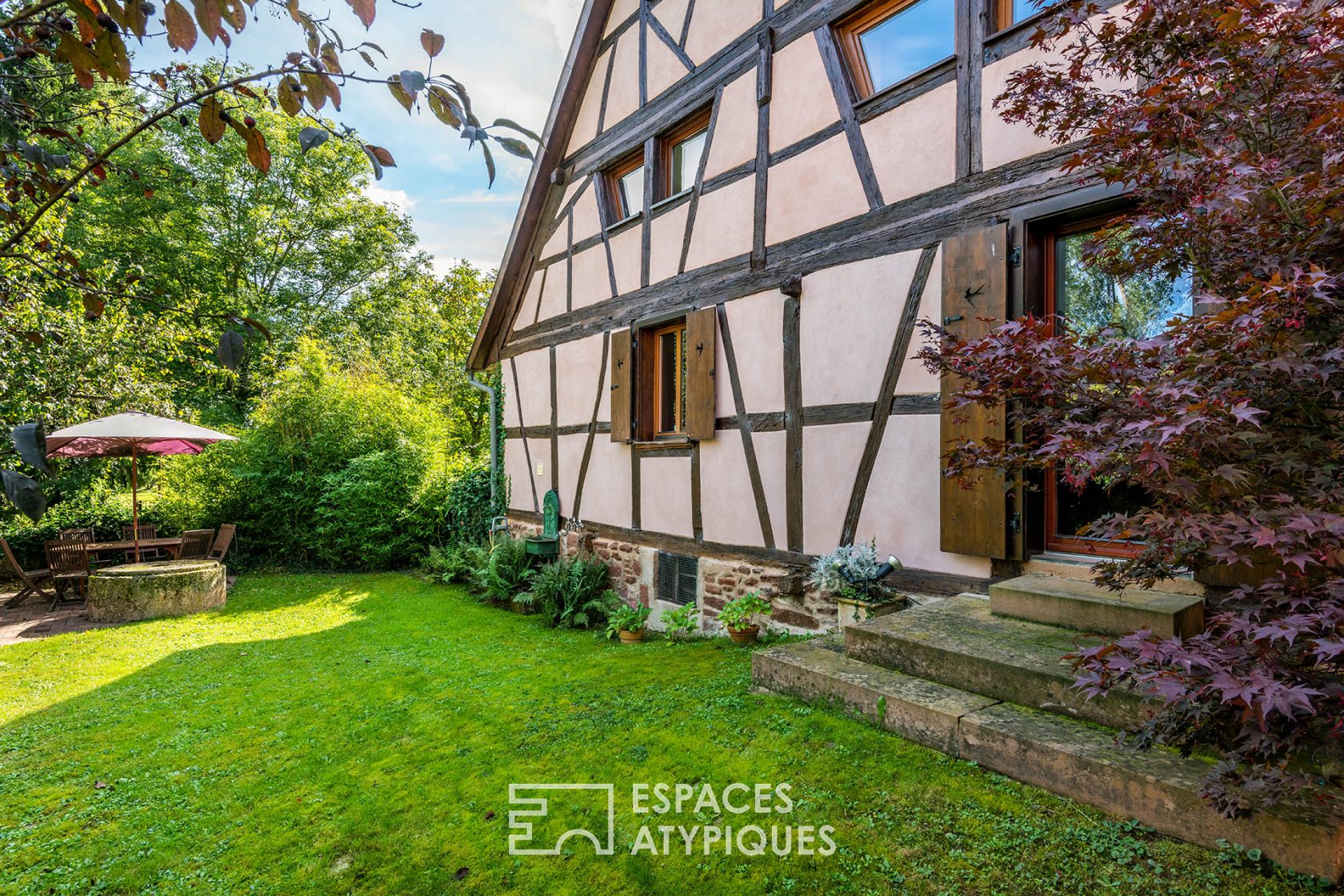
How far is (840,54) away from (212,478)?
32.8 feet

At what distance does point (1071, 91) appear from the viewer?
258 cm

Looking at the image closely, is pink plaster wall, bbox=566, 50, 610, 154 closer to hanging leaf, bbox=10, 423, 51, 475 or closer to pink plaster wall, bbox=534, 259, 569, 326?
pink plaster wall, bbox=534, 259, 569, 326

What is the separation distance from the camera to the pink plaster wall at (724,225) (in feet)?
18.3

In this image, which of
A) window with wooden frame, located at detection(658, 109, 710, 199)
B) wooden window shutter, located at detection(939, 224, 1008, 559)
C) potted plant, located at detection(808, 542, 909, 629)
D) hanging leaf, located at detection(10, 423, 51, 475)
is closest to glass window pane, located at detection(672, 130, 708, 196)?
window with wooden frame, located at detection(658, 109, 710, 199)

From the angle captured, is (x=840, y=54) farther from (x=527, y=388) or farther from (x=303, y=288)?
(x=303, y=288)

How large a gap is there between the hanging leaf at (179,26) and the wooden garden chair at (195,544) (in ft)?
31.4

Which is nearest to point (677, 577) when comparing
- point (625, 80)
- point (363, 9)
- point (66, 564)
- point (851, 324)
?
point (851, 324)

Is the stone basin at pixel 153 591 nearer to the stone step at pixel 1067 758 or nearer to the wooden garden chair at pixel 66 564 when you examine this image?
the wooden garden chair at pixel 66 564

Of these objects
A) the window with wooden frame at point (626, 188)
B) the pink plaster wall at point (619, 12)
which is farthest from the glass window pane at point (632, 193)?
the pink plaster wall at point (619, 12)

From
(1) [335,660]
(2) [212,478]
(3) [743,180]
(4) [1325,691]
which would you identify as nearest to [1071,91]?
(4) [1325,691]

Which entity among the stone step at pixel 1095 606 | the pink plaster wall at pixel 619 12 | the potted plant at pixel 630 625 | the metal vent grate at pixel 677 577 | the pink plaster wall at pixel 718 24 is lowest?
the potted plant at pixel 630 625

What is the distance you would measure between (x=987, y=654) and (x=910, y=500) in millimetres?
1454

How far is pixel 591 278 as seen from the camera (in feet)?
24.9

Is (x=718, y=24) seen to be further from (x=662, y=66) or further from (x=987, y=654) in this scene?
(x=987, y=654)
